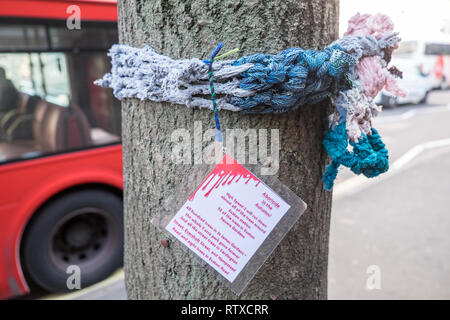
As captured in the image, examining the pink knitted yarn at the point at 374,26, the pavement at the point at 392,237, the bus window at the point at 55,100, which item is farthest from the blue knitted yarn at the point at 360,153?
the bus window at the point at 55,100

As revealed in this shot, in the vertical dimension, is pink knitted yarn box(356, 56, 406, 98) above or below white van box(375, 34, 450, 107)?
below

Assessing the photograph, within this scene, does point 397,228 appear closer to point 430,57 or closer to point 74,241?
point 74,241

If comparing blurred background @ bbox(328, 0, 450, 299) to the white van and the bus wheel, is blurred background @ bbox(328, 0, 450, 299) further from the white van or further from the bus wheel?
the white van

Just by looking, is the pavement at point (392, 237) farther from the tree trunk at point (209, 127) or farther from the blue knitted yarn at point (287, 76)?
the blue knitted yarn at point (287, 76)

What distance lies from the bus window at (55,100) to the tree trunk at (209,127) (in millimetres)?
2187

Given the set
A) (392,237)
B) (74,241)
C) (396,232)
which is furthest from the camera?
(396,232)

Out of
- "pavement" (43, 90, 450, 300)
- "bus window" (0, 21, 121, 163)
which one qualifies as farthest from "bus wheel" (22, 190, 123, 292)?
"bus window" (0, 21, 121, 163)

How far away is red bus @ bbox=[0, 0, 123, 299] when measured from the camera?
268 centimetres

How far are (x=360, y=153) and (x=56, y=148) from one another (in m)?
2.69

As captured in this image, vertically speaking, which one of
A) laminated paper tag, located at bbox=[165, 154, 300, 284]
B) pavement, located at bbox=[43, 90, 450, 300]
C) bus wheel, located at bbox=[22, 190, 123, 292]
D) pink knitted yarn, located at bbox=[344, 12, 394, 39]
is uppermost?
pink knitted yarn, located at bbox=[344, 12, 394, 39]

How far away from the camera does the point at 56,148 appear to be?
2.92 m

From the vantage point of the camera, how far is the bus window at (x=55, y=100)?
2.72 metres

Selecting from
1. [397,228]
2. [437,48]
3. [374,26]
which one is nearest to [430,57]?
[437,48]

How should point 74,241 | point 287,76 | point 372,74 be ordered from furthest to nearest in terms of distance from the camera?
1. point 74,241
2. point 372,74
3. point 287,76
